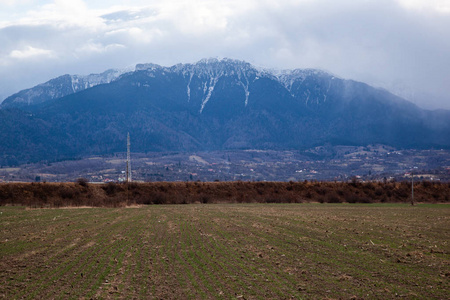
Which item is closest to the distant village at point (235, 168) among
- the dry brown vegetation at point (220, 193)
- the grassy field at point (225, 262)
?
the dry brown vegetation at point (220, 193)

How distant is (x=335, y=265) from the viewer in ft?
50.6

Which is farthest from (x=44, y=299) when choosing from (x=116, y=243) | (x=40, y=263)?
(x=116, y=243)

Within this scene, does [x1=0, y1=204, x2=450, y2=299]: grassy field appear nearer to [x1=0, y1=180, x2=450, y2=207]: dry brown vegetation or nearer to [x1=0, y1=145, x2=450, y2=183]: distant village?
[x1=0, y1=180, x2=450, y2=207]: dry brown vegetation

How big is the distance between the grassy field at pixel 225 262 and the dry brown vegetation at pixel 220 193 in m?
28.2

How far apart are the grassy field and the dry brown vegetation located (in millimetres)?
28221

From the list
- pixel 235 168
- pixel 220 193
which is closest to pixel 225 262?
pixel 220 193

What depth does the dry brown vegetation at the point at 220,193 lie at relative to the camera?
5441 centimetres

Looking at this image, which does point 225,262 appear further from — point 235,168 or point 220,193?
point 235,168

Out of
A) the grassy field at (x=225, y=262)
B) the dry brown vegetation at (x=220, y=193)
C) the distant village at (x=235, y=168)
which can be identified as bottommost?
the distant village at (x=235, y=168)

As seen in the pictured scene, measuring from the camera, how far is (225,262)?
15945 millimetres

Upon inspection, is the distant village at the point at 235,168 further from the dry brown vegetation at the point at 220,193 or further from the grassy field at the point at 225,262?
the grassy field at the point at 225,262

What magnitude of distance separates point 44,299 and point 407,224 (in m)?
21.2

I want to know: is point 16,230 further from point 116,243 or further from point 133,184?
point 133,184

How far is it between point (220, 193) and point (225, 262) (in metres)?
48.6
